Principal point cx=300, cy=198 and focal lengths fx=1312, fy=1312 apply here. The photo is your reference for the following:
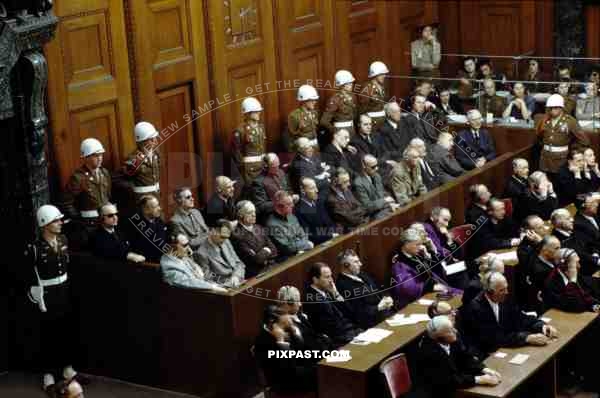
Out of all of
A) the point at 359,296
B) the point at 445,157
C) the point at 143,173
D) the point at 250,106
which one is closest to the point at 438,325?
the point at 359,296

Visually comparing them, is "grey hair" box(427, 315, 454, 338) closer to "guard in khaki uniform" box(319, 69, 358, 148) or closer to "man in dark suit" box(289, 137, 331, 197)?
"man in dark suit" box(289, 137, 331, 197)

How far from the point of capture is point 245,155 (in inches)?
530

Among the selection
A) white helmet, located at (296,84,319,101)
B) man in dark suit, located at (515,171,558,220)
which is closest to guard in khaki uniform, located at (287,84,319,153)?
white helmet, located at (296,84,319,101)

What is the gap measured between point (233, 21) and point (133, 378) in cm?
464

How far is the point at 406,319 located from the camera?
10938mm

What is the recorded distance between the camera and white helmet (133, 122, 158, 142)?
40.1ft

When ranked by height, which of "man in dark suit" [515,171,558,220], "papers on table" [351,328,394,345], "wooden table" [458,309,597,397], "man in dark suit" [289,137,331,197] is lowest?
"wooden table" [458,309,597,397]

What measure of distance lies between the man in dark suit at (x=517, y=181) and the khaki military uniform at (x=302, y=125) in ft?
6.89

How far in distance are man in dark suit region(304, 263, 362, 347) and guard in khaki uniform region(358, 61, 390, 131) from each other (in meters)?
3.97

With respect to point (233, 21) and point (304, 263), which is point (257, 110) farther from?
point (304, 263)

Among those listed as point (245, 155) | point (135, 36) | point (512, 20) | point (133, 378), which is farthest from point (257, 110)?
point (512, 20)

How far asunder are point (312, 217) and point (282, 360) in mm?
2496

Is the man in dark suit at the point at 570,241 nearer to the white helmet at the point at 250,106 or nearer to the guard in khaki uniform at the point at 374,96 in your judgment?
the guard in khaki uniform at the point at 374,96

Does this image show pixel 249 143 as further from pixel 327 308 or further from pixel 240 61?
pixel 327 308
